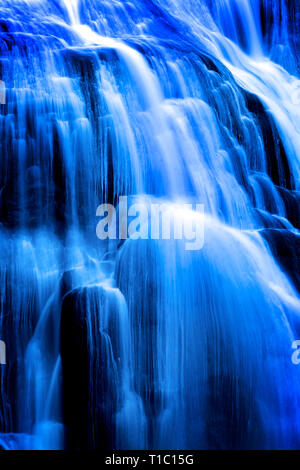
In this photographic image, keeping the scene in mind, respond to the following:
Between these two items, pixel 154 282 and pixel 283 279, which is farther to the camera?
pixel 283 279

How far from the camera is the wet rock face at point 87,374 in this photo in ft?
9.74

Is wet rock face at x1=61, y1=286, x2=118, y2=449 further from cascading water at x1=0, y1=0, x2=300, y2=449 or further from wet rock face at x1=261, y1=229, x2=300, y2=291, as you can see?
wet rock face at x1=261, y1=229, x2=300, y2=291

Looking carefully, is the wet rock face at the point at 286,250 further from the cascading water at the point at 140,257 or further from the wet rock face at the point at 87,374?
the wet rock face at the point at 87,374

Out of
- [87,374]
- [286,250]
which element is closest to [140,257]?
[87,374]

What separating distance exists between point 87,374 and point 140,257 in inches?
29.2

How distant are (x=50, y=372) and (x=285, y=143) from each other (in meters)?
2.39

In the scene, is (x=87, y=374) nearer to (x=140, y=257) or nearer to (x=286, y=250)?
(x=140, y=257)

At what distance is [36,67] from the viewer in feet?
12.0

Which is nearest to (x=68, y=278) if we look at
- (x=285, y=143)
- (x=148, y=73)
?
(x=148, y=73)

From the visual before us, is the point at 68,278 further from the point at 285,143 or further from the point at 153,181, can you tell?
the point at 285,143
